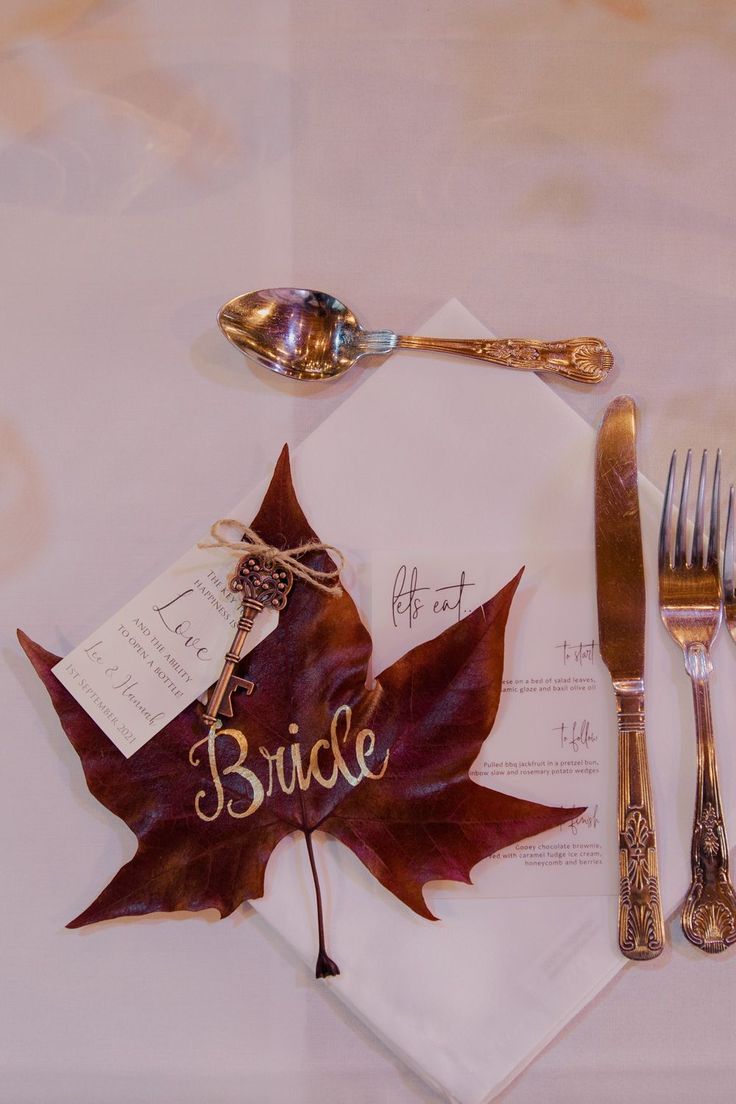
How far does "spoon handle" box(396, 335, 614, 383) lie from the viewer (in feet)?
2.19

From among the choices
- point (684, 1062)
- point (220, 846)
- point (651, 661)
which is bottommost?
point (684, 1062)

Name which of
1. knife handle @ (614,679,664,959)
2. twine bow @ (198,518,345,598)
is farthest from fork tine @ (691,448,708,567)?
twine bow @ (198,518,345,598)

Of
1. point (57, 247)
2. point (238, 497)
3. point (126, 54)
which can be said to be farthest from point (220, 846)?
point (126, 54)

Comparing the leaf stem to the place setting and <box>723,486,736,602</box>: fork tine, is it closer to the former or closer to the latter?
the place setting

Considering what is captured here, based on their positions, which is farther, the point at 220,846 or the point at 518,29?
the point at 518,29

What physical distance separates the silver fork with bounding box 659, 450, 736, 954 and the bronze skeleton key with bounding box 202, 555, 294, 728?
0.91 ft

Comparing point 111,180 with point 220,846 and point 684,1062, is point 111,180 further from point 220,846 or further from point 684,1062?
point 684,1062

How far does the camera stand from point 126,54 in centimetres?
75

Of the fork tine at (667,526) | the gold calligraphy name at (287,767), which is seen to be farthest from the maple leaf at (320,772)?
the fork tine at (667,526)

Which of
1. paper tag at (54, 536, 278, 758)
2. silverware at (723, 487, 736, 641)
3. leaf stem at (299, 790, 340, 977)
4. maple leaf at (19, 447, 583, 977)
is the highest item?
silverware at (723, 487, 736, 641)

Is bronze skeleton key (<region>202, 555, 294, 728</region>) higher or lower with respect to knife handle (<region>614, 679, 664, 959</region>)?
higher

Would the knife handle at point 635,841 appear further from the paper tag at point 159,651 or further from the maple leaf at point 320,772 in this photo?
the paper tag at point 159,651

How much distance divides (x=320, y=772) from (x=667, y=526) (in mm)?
308

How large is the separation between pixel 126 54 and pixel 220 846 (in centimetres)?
66
